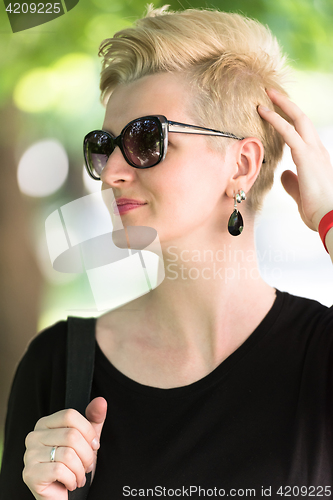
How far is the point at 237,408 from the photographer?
36.6 inches

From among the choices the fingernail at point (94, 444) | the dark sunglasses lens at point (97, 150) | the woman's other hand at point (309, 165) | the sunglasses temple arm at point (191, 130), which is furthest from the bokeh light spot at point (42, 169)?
the fingernail at point (94, 444)

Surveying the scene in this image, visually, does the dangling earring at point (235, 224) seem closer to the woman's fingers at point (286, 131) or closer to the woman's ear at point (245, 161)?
the woman's ear at point (245, 161)

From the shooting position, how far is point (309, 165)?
0.95 m

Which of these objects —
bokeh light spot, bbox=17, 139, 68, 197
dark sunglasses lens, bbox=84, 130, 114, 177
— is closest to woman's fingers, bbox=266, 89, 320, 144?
dark sunglasses lens, bbox=84, 130, 114, 177

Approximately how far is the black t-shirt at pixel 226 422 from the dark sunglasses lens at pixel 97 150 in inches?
16.9

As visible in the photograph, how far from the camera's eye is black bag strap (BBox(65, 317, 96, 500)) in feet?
2.97

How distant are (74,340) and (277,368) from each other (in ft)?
1.57

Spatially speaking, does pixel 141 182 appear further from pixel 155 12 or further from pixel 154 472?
pixel 154 472

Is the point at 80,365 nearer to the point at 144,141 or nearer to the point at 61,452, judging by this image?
the point at 61,452

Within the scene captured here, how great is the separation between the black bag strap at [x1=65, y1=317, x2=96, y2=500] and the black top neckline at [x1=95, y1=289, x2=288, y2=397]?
30 millimetres

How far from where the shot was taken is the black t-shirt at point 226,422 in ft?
2.87

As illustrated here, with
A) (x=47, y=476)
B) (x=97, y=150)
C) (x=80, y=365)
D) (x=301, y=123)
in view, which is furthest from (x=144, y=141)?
(x=47, y=476)

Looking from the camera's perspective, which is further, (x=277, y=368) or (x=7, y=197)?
(x=7, y=197)

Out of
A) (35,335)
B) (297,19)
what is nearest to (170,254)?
(35,335)
